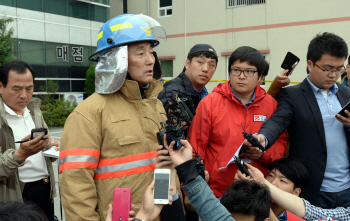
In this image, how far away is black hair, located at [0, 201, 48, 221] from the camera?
50.6 inches

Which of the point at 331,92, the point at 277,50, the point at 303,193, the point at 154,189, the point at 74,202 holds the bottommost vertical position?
the point at 303,193

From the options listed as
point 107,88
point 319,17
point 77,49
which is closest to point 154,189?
point 107,88

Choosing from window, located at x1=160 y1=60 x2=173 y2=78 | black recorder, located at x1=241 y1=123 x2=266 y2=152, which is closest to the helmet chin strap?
black recorder, located at x1=241 y1=123 x2=266 y2=152

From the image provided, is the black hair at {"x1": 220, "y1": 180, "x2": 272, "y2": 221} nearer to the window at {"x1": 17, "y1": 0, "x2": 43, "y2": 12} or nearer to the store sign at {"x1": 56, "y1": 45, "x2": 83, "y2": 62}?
the window at {"x1": 17, "y1": 0, "x2": 43, "y2": 12}

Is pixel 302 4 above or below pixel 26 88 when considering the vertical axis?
above

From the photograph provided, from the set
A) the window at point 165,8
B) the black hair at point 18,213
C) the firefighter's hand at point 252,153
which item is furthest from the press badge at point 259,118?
the window at point 165,8

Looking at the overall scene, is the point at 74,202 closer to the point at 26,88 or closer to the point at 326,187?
the point at 26,88

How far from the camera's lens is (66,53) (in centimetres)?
1838

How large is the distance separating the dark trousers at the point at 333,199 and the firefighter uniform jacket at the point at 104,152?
63.2 inches

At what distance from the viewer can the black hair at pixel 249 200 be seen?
2006 mm

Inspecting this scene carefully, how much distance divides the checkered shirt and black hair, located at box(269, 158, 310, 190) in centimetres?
21

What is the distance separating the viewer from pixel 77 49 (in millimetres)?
18844

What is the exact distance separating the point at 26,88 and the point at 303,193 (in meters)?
2.77

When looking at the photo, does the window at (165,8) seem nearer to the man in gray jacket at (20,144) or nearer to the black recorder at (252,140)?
the man in gray jacket at (20,144)
